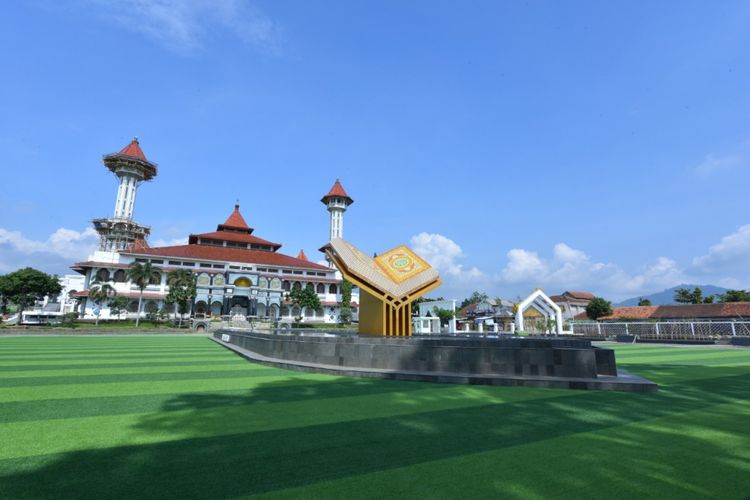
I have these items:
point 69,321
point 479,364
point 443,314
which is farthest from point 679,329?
point 69,321

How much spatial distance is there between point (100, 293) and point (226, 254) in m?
14.6

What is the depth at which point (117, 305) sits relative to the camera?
40500 millimetres

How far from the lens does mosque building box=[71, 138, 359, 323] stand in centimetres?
4395

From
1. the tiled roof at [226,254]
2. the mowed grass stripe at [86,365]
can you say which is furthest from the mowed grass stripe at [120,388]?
the tiled roof at [226,254]

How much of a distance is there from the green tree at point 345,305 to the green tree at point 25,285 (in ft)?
122

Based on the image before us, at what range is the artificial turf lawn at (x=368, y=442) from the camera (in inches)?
114

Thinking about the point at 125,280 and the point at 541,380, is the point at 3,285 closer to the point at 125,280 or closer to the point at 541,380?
the point at 125,280

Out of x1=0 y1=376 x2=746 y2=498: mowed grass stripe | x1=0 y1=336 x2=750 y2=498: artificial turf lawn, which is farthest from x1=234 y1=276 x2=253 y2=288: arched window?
Answer: x1=0 y1=376 x2=746 y2=498: mowed grass stripe

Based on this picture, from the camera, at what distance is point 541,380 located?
745 cm

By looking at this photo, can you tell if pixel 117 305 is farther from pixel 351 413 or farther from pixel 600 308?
pixel 600 308

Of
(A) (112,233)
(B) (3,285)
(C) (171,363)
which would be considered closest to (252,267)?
(A) (112,233)

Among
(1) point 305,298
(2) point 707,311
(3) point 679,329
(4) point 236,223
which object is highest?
(4) point 236,223

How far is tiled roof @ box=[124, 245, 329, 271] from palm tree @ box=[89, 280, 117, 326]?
526 cm

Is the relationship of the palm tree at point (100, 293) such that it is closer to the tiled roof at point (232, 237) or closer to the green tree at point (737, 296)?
the tiled roof at point (232, 237)
